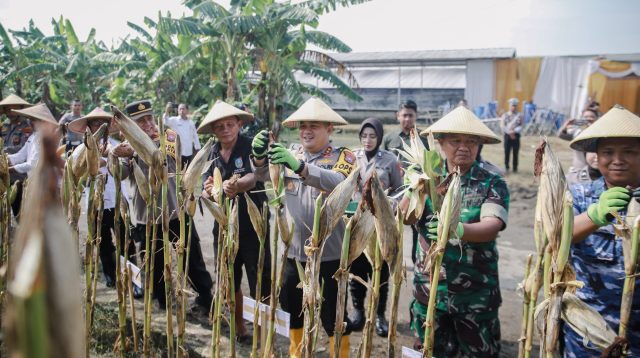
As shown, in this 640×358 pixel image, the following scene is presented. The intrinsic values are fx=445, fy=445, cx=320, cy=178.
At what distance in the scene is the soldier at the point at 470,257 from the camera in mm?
2346

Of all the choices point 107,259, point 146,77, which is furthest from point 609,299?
point 146,77

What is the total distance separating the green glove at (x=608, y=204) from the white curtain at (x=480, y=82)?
19732 millimetres

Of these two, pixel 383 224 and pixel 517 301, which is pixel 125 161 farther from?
pixel 517 301

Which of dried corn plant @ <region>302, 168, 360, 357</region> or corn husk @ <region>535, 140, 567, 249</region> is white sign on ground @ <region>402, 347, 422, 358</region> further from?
corn husk @ <region>535, 140, 567, 249</region>

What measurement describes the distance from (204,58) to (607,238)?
999 cm

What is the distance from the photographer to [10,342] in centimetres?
34

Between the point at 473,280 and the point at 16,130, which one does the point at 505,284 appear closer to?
the point at 473,280

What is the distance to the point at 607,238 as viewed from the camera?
1.90 metres

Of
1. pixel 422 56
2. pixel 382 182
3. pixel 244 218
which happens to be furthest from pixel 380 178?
pixel 422 56

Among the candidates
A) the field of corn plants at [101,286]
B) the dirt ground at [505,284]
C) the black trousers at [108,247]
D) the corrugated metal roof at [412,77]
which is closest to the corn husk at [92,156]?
the field of corn plants at [101,286]

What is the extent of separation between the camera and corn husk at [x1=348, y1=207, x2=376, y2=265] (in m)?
1.09

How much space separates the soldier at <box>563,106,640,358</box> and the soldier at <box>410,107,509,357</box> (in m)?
→ 0.42

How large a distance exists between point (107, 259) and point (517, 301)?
3.94 metres

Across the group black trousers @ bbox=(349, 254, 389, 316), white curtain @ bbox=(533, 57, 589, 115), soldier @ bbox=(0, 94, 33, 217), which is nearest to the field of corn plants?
black trousers @ bbox=(349, 254, 389, 316)
